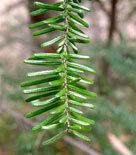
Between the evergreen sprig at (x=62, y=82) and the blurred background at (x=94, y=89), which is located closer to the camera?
the evergreen sprig at (x=62, y=82)

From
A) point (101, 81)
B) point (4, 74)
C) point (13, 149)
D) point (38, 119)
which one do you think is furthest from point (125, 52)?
point (13, 149)

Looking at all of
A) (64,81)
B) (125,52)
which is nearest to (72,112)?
(64,81)

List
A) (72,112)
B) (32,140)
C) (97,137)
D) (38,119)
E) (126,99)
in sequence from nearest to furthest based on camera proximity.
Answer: (72,112)
(32,140)
(38,119)
(97,137)
(126,99)

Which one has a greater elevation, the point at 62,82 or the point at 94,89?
the point at 62,82

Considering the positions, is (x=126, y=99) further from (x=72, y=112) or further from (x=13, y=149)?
(x=72, y=112)

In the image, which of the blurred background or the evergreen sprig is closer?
the evergreen sprig

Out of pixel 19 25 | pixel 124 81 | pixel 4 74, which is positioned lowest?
pixel 124 81

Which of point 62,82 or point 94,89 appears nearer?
point 62,82

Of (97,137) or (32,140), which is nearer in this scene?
(32,140)

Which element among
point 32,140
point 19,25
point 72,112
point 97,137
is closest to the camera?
point 72,112

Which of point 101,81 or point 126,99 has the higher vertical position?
point 101,81
